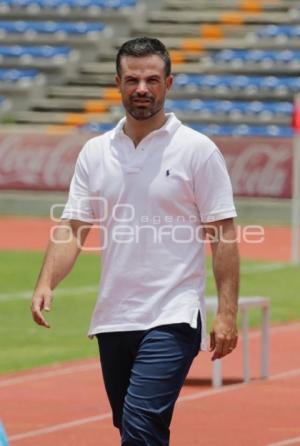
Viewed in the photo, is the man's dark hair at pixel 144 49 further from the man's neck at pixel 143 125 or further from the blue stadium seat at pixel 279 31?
the blue stadium seat at pixel 279 31

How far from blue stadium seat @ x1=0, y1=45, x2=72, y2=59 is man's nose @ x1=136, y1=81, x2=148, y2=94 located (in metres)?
32.0

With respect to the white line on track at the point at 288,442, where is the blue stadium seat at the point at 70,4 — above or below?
below

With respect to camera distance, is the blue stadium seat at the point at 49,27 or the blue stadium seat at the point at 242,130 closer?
the blue stadium seat at the point at 242,130

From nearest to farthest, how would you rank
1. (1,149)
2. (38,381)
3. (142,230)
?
(142,230) → (38,381) → (1,149)

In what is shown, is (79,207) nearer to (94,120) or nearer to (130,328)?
(130,328)

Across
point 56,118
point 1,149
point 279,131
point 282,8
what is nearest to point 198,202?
point 1,149

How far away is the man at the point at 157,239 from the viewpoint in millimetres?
6262

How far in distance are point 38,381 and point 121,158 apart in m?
5.85

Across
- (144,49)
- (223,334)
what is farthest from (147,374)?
(144,49)

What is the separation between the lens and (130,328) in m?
6.31

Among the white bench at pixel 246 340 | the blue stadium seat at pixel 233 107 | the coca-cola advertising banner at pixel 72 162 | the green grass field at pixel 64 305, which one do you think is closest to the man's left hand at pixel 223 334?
the white bench at pixel 246 340

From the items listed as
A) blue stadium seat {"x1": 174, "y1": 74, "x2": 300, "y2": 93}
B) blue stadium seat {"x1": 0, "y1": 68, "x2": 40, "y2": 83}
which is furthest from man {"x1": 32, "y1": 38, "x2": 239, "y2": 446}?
blue stadium seat {"x1": 0, "y1": 68, "x2": 40, "y2": 83}

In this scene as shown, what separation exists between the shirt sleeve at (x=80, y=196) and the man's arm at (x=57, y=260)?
0.03 m

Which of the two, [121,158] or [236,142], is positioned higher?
[121,158]
